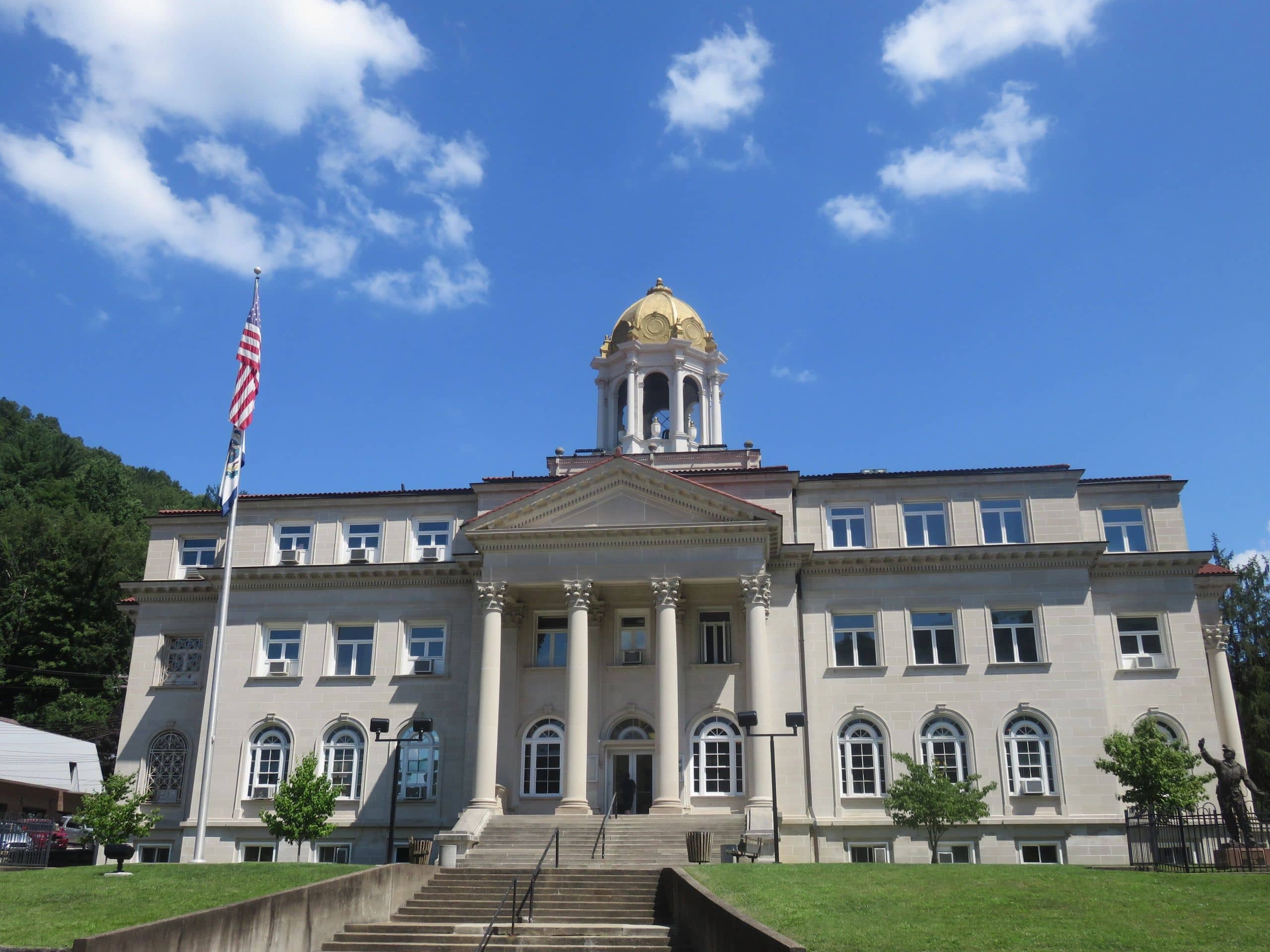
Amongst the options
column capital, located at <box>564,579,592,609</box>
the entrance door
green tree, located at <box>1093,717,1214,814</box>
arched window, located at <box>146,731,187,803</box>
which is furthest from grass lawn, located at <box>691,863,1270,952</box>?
arched window, located at <box>146,731,187,803</box>

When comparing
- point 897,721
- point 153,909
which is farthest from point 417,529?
point 153,909

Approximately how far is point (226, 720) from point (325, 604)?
5328 millimetres

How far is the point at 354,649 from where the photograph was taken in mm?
40938

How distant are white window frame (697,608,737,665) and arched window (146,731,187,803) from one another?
1928 centimetres

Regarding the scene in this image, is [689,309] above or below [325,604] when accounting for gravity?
above

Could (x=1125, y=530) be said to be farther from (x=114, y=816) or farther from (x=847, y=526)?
(x=114, y=816)

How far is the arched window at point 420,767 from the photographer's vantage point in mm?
38719

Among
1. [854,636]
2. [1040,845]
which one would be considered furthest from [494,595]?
[1040,845]

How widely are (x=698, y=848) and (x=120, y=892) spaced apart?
1414cm

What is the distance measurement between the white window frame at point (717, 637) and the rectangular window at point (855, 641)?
367 cm

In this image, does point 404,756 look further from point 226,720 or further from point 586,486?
point 586,486

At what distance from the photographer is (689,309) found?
166 feet

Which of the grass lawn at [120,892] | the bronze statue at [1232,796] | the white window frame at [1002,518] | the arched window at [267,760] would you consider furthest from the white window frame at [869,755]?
the arched window at [267,760]

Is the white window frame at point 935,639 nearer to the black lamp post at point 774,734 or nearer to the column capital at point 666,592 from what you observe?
the black lamp post at point 774,734
